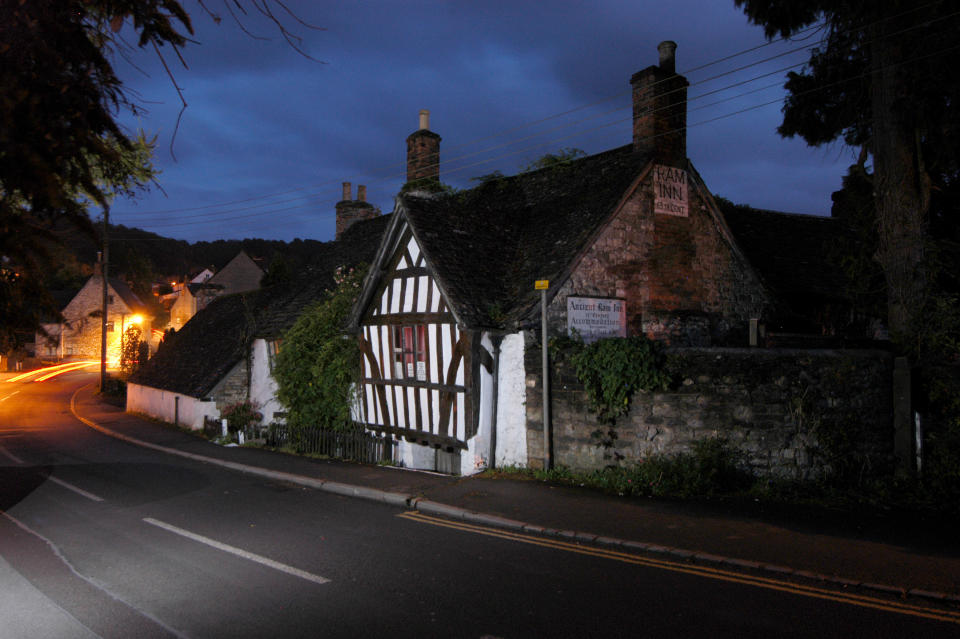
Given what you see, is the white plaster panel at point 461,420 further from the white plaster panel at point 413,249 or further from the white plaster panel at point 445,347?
the white plaster panel at point 413,249

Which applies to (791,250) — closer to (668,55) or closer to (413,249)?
(668,55)

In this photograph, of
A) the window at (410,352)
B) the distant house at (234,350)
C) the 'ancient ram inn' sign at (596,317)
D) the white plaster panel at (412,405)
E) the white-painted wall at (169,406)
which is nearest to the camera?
the 'ancient ram inn' sign at (596,317)

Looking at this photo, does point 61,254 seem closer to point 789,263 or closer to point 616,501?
point 616,501

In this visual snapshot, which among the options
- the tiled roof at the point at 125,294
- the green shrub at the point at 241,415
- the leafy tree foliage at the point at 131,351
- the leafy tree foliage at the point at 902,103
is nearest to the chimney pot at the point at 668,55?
the leafy tree foliage at the point at 902,103

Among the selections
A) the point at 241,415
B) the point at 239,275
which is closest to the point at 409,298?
the point at 241,415

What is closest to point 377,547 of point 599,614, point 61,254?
point 599,614

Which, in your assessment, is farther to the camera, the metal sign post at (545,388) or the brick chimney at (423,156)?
the brick chimney at (423,156)

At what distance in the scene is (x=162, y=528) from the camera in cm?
862

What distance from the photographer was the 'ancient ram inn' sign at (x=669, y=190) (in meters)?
14.6

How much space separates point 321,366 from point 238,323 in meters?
11.1

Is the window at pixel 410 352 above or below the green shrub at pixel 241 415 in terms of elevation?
above

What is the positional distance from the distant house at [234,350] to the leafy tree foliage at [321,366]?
191 centimetres

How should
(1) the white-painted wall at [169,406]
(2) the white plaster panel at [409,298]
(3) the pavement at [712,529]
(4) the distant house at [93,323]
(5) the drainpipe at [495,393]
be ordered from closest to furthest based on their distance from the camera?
(3) the pavement at [712,529], (5) the drainpipe at [495,393], (2) the white plaster panel at [409,298], (1) the white-painted wall at [169,406], (4) the distant house at [93,323]

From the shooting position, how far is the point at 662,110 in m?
14.8
